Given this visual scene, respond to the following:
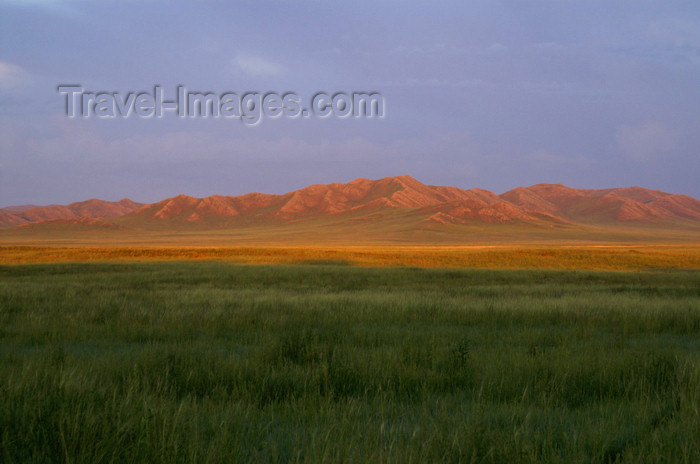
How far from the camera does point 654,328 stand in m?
9.72

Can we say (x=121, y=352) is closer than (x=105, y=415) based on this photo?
Answer: No

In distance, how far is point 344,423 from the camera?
3.80m

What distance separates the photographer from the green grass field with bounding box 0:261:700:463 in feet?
10.8

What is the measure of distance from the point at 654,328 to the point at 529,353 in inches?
182

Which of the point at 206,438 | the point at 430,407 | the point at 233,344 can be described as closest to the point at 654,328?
the point at 430,407

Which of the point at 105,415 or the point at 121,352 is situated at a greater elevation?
the point at 105,415

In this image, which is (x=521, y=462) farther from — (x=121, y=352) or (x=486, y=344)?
(x=121, y=352)

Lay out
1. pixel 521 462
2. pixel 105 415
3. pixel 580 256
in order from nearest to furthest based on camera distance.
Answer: pixel 521 462, pixel 105 415, pixel 580 256

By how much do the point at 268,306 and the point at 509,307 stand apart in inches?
238

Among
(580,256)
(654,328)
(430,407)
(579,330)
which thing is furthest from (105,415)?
(580,256)

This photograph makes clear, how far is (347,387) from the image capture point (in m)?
5.15

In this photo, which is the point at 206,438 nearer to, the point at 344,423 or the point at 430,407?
the point at 344,423

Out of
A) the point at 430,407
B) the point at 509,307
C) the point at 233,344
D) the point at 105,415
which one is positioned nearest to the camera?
the point at 105,415

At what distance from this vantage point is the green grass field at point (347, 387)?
10.8 ft
